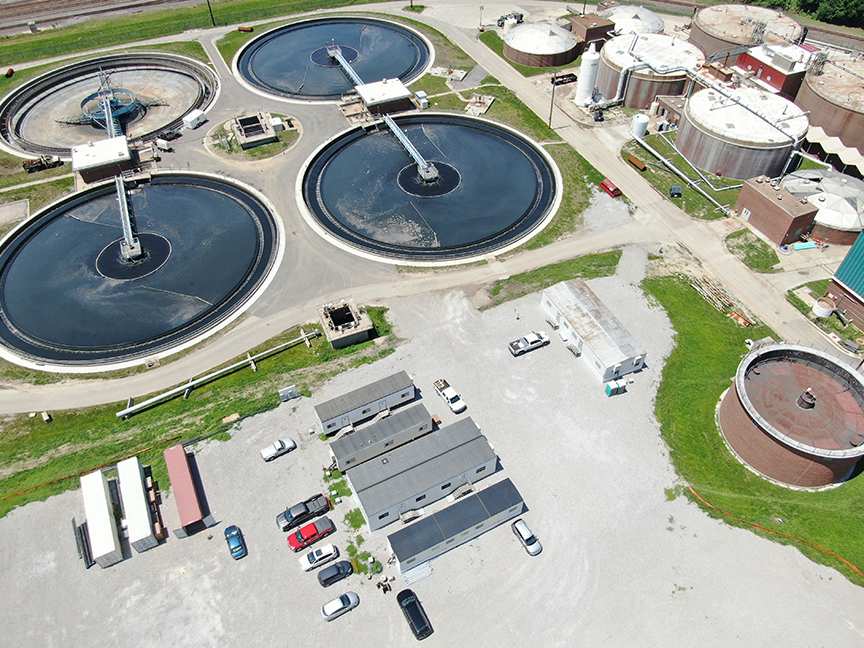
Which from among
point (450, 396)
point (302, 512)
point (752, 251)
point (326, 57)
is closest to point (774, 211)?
point (752, 251)

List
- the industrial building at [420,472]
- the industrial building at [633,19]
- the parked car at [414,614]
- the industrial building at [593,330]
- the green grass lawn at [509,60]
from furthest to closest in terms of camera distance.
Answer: the industrial building at [633,19]
the green grass lawn at [509,60]
the industrial building at [593,330]
the industrial building at [420,472]
the parked car at [414,614]

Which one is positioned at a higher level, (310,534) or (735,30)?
(735,30)

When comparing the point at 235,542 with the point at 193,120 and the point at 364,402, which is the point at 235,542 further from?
the point at 193,120

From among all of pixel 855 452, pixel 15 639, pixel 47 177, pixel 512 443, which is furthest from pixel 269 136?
pixel 855 452

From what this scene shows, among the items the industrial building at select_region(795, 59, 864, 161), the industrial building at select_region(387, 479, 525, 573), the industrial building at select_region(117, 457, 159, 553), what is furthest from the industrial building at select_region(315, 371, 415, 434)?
the industrial building at select_region(795, 59, 864, 161)

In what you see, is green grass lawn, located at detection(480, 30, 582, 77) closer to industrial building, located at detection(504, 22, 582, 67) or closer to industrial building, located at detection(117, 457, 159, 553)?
industrial building, located at detection(504, 22, 582, 67)

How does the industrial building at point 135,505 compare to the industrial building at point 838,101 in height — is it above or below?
below

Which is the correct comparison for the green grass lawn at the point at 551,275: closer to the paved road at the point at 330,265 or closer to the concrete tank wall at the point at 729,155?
the paved road at the point at 330,265

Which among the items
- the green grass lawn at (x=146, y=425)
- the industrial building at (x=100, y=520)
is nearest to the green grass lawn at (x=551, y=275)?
the green grass lawn at (x=146, y=425)
